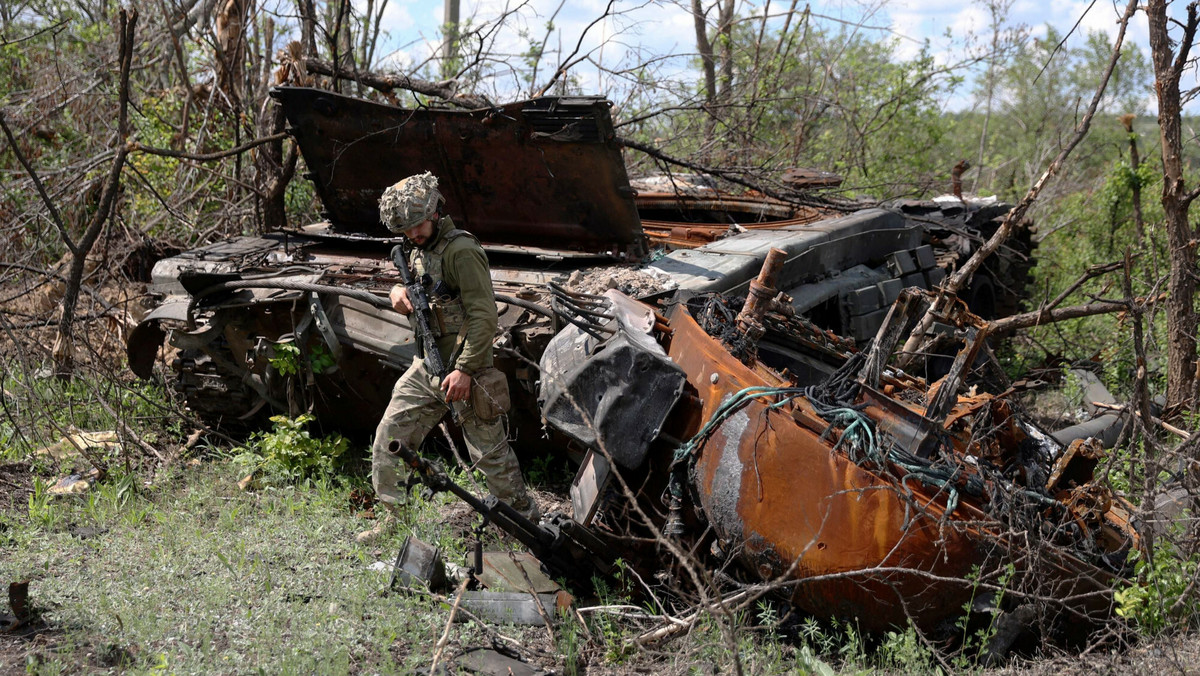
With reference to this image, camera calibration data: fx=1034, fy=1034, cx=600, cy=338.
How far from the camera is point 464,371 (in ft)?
15.5

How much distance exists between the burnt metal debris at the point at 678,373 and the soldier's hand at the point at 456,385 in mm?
379

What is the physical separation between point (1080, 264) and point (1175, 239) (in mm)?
5267

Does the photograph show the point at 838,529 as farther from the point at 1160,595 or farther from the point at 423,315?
the point at 423,315

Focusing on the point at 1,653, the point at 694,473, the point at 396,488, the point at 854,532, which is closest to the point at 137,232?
the point at 396,488

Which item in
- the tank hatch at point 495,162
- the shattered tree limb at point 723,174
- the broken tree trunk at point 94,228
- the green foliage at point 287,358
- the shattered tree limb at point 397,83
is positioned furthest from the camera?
the shattered tree limb at point 723,174

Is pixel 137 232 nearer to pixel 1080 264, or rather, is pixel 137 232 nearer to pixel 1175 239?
pixel 1175 239

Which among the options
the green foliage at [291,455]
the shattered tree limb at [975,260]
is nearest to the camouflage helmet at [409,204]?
the green foliage at [291,455]

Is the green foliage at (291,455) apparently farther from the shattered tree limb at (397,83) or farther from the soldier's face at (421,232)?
the shattered tree limb at (397,83)

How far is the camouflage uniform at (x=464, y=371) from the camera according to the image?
4.70m

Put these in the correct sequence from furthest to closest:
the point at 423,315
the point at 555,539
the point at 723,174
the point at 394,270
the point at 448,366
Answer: the point at 723,174 < the point at 394,270 < the point at 448,366 < the point at 423,315 < the point at 555,539

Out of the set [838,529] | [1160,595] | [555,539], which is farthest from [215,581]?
[1160,595]

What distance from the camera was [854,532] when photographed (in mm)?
3617

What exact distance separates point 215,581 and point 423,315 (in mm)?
1444

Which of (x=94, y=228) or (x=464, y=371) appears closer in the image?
(x=464, y=371)
